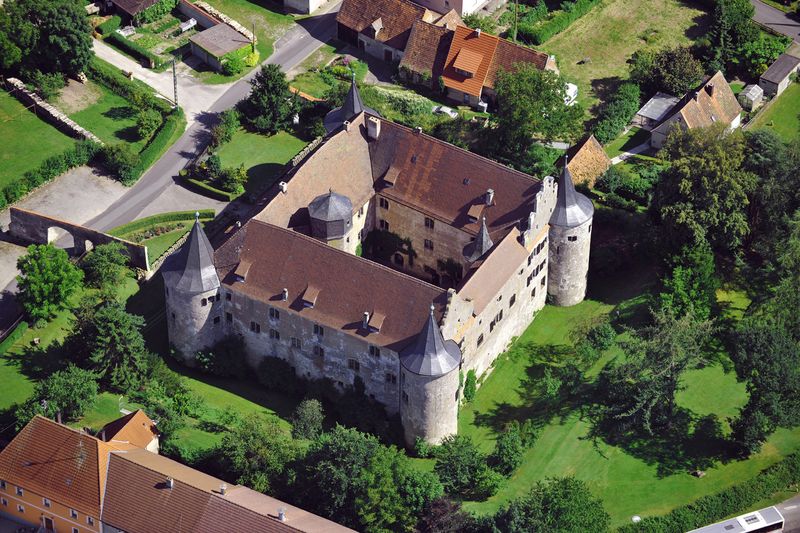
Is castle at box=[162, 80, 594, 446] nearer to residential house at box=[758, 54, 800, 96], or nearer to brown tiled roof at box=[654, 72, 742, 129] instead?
brown tiled roof at box=[654, 72, 742, 129]

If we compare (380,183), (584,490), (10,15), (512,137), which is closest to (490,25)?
(512,137)

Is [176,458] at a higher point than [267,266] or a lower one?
lower

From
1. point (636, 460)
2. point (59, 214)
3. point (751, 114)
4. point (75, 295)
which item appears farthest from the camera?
point (751, 114)

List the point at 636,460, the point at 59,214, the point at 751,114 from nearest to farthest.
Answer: the point at 636,460 < the point at 59,214 < the point at 751,114

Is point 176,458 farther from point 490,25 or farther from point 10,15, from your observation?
point 490,25

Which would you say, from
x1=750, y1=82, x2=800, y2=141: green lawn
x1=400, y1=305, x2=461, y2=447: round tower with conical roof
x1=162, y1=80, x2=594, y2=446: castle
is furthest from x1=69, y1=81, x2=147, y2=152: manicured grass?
x1=750, y1=82, x2=800, y2=141: green lawn

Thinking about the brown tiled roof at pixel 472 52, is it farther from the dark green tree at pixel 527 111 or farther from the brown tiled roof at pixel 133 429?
the brown tiled roof at pixel 133 429
